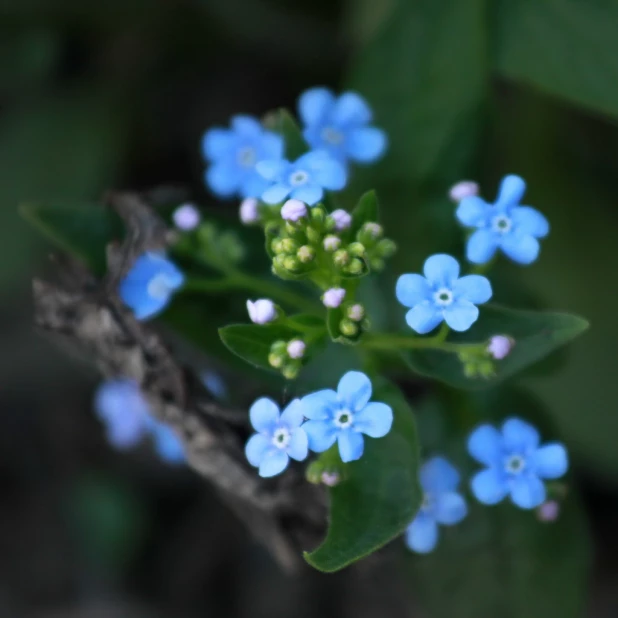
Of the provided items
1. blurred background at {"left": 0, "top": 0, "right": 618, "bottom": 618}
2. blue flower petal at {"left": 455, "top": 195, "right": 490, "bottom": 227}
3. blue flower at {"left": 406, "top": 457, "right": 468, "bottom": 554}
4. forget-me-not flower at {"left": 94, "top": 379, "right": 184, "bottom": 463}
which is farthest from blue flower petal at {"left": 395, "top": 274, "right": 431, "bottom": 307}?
blurred background at {"left": 0, "top": 0, "right": 618, "bottom": 618}

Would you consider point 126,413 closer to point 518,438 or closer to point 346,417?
point 346,417

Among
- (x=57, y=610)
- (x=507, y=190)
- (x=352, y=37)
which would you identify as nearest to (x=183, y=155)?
(x=352, y=37)

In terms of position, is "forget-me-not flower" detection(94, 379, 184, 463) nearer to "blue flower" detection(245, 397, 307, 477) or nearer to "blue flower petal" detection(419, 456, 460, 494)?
"blue flower petal" detection(419, 456, 460, 494)

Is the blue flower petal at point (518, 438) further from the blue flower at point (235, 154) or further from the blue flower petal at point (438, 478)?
the blue flower at point (235, 154)

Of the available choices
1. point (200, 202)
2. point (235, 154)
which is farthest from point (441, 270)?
point (200, 202)

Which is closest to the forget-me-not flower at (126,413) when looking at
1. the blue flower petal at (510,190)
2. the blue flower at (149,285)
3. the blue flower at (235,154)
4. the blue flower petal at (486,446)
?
the blue flower at (149,285)

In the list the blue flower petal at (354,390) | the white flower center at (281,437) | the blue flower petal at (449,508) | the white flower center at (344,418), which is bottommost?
the blue flower petal at (449,508)
